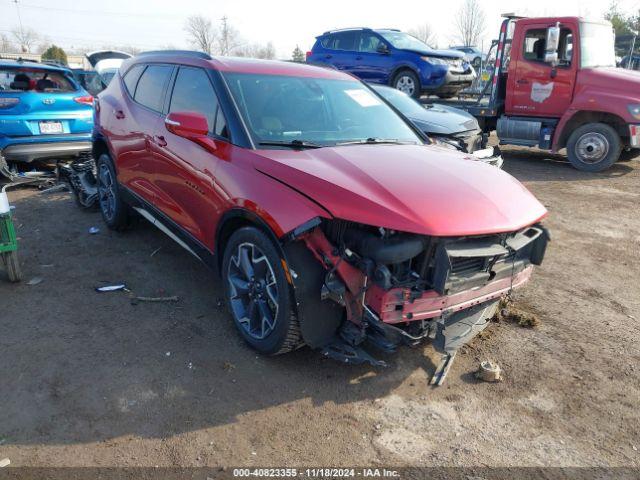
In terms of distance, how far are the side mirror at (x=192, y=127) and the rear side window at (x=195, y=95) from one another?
0.35 feet

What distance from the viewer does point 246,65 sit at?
3.90 metres

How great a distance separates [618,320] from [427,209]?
243 cm

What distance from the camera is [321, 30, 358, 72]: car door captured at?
1312 cm

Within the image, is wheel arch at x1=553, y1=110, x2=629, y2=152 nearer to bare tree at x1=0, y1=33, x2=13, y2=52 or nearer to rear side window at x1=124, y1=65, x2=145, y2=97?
rear side window at x1=124, y1=65, x2=145, y2=97

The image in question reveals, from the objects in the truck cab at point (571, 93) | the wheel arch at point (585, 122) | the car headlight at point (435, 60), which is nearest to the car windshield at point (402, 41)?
the car headlight at point (435, 60)

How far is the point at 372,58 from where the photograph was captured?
12.7 metres

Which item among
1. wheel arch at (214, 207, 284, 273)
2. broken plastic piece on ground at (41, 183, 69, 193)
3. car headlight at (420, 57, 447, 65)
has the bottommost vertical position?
broken plastic piece on ground at (41, 183, 69, 193)

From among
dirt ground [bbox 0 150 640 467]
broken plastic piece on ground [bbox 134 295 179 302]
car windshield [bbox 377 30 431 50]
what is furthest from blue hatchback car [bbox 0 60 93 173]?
car windshield [bbox 377 30 431 50]

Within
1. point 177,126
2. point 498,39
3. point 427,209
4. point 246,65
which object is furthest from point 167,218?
point 498,39

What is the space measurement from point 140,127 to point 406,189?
9.45 ft

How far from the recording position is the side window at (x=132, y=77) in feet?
16.3

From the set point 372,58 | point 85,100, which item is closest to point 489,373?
point 85,100

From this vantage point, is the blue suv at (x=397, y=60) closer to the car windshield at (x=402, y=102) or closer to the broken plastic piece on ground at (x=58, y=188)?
the car windshield at (x=402, y=102)

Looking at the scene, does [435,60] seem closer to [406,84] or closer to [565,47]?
[406,84]
